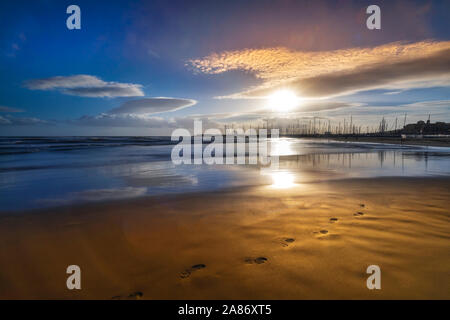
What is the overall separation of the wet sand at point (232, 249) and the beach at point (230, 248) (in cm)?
2

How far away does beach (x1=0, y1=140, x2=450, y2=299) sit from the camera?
298 cm

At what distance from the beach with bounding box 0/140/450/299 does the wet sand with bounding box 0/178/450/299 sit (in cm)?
2

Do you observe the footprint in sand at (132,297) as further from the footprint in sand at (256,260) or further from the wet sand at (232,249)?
the footprint in sand at (256,260)

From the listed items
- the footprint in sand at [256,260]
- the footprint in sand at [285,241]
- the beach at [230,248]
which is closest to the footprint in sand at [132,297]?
the beach at [230,248]

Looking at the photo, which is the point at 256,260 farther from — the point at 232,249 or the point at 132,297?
the point at 132,297

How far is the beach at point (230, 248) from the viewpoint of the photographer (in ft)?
9.78

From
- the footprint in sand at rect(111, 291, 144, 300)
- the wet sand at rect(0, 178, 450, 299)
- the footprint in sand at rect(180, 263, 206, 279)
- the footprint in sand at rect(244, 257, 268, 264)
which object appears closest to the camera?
the footprint in sand at rect(111, 291, 144, 300)

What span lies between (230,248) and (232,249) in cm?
5

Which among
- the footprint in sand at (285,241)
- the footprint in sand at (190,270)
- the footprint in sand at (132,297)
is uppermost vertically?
the footprint in sand at (285,241)

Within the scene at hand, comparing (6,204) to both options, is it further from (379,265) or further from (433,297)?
(433,297)

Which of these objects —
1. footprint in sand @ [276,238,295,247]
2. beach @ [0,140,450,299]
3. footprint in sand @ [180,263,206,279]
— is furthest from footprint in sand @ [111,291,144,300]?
footprint in sand @ [276,238,295,247]

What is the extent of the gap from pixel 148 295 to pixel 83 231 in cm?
290

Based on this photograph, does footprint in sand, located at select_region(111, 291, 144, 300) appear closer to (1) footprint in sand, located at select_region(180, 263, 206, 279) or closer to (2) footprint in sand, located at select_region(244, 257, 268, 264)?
(1) footprint in sand, located at select_region(180, 263, 206, 279)

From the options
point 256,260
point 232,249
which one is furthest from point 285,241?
point 232,249
